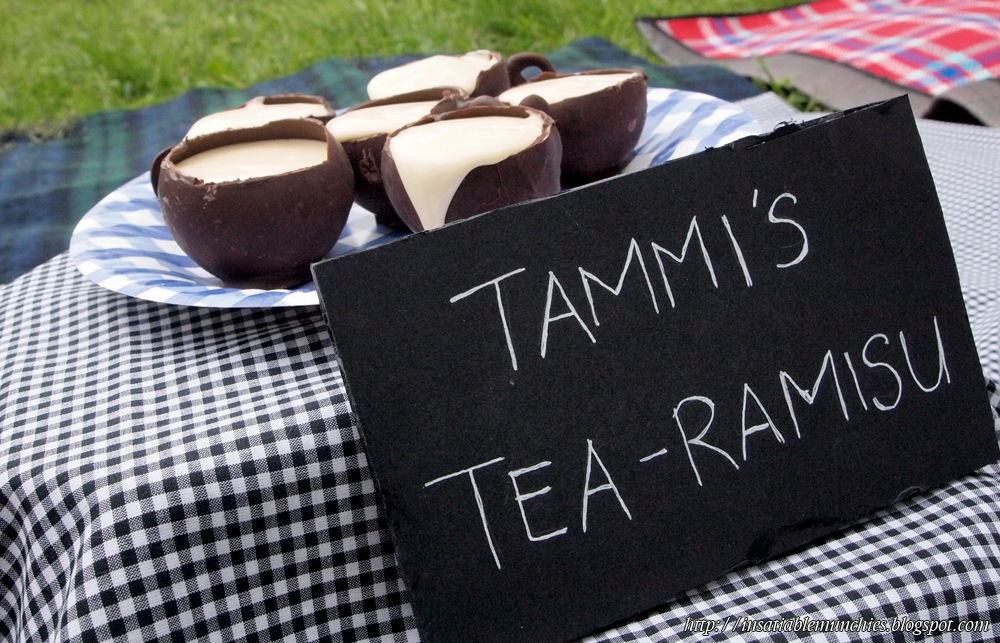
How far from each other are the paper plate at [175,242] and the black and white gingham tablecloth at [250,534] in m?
0.06

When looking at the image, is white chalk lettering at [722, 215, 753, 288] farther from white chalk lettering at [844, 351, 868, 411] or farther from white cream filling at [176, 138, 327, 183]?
white cream filling at [176, 138, 327, 183]

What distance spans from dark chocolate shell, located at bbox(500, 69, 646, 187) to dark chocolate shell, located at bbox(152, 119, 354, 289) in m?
0.18

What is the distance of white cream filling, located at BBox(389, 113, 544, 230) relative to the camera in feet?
1.95

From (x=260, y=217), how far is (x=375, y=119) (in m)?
0.18

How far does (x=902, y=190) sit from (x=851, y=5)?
5.50 ft

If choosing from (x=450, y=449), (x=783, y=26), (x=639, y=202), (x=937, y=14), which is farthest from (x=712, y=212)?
(x=783, y=26)

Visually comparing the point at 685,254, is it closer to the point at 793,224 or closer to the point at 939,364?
the point at 793,224

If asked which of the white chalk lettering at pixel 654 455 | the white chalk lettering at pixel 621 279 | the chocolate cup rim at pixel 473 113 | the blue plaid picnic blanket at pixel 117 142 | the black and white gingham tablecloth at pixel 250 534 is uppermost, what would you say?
the chocolate cup rim at pixel 473 113

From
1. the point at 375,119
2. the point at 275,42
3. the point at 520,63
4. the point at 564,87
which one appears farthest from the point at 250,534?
the point at 275,42

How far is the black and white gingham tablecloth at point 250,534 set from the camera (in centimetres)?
50

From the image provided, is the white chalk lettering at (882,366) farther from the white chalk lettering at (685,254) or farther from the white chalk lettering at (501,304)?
the white chalk lettering at (501,304)

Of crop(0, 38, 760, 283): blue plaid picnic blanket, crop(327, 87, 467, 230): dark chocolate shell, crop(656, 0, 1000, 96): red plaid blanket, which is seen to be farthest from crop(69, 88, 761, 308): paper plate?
crop(656, 0, 1000, 96): red plaid blanket

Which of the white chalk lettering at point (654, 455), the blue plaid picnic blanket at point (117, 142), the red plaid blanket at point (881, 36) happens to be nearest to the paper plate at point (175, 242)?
the white chalk lettering at point (654, 455)

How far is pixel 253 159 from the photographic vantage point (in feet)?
2.17
